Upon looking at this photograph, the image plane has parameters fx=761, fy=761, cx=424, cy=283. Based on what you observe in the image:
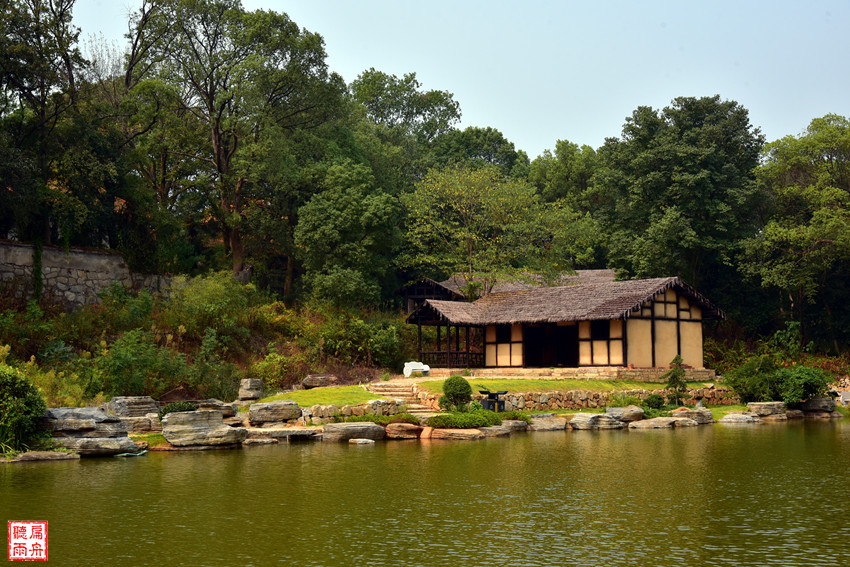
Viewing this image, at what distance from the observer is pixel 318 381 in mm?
32531

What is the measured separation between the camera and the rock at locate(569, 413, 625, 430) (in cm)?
2617

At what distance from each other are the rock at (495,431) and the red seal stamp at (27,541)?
15.0 m

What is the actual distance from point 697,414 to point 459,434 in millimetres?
10123

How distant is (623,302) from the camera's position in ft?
111

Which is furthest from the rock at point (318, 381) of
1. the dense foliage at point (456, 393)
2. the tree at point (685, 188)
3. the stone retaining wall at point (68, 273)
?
the tree at point (685, 188)

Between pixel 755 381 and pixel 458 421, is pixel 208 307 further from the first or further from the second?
pixel 755 381

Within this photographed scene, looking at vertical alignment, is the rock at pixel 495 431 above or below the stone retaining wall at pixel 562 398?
below

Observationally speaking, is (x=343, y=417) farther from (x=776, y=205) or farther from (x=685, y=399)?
(x=776, y=205)

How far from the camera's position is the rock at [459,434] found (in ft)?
75.8

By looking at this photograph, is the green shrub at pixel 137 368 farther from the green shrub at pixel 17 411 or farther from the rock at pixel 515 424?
the rock at pixel 515 424

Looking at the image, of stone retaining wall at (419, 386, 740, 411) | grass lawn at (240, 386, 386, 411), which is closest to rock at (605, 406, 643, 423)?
stone retaining wall at (419, 386, 740, 411)

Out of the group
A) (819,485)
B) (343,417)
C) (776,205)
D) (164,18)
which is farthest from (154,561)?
(776,205)

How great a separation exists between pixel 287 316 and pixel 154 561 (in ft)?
98.6

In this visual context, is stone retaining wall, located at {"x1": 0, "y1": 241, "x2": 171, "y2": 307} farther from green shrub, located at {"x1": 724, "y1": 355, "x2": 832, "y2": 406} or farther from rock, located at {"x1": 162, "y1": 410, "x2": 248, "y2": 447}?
green shrub, located at {"x1": 724, "y1": 355, "x2": 832, "y2": 406}
